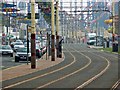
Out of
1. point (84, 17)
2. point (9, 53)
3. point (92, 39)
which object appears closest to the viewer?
point (9, 53)

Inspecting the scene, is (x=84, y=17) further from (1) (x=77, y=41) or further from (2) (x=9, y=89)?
(2) (x=9, y=89)

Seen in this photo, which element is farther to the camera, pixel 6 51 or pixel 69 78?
pixel 6 51

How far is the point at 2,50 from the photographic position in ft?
183

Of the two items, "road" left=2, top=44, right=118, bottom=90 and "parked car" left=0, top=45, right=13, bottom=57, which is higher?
"road" left=2, top=44, right=118, bottom=90

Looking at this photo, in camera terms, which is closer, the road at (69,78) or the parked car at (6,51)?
the road at (69,78)

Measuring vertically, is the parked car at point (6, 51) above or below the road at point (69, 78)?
below

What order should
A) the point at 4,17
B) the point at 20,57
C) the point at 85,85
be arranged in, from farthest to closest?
the point at 4,17, the point at 20,57, the point at 85,85

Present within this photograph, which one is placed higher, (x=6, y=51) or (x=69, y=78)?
(x=69, y=78)

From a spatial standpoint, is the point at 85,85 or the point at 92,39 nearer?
the point at 85,85

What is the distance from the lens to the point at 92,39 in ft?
445

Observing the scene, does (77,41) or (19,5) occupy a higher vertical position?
(19,5)

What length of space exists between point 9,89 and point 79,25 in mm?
149252

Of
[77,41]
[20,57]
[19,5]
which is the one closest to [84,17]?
[77,41]

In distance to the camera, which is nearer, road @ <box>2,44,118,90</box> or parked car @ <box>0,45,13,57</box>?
road @ <box>2,44,118,90</box>
